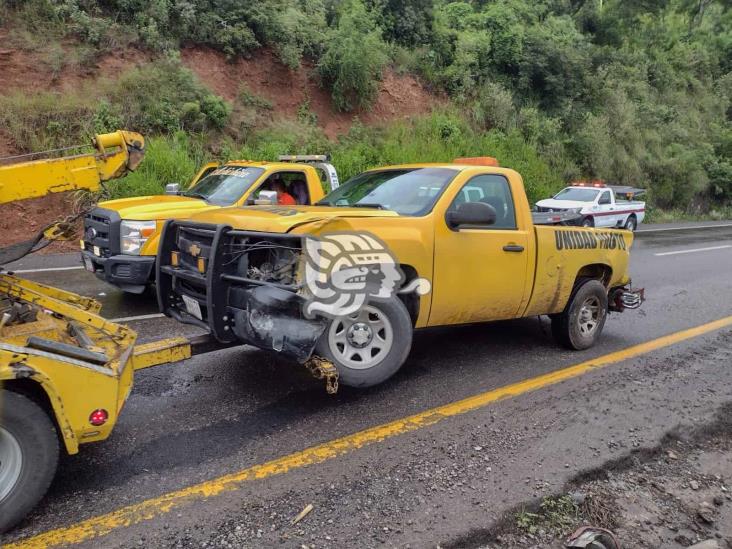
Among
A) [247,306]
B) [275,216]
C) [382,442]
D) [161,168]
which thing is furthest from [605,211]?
[247,306]

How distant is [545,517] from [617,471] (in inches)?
32.0

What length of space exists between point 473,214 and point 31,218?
10784mm

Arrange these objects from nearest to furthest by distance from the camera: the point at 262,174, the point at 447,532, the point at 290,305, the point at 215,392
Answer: the point at 447,532 < the point at 290,305 < the point at 215,392 < the point at 262,174

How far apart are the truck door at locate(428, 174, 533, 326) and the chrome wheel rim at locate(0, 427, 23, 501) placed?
9.82ft

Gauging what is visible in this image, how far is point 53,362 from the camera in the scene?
2.89 m

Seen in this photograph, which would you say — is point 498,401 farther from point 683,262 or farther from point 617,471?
point 683,262

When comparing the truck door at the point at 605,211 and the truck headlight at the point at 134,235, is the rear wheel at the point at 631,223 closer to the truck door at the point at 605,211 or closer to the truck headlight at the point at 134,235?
the truck door at the point at 605,211

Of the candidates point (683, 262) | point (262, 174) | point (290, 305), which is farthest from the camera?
point (683, 262)

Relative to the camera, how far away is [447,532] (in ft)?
9.84

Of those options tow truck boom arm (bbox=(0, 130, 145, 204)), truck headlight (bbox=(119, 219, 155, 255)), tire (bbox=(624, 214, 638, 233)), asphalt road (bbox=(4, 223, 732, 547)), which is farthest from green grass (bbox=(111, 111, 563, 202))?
tow truck boom arm (bbox=(0, 130, 145, 204))

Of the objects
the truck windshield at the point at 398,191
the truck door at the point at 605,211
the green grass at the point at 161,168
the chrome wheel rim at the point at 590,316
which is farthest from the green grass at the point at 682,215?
the truck windshield at the point at 398,191

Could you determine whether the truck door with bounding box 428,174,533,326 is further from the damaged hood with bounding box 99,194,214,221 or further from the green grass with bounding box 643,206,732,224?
the green grass with bounding box 643,206,732,224

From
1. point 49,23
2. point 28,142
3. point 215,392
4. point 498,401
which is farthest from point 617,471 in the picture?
point 49,23

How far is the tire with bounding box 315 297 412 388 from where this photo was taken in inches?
164
